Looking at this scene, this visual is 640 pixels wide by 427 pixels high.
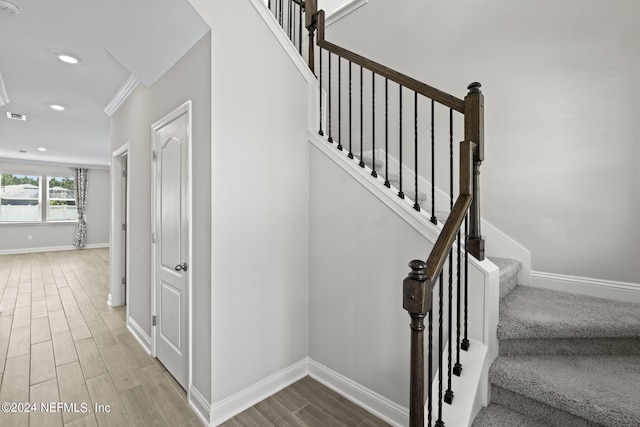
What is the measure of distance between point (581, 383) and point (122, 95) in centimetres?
469

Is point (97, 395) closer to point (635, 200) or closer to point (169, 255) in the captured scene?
point (169, 255)

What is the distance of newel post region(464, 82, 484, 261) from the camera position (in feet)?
5.20

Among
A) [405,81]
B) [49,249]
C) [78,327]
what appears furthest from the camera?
[49,249]

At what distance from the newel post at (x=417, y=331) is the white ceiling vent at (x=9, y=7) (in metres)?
3.09

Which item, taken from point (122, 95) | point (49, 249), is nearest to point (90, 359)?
point (122, 95)

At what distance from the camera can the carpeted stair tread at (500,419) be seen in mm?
1302

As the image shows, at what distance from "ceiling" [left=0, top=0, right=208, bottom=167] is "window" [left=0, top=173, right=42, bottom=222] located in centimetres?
509

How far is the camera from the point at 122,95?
3453 millimetres

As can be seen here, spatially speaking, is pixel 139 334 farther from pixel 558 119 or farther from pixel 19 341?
pixel 558 119

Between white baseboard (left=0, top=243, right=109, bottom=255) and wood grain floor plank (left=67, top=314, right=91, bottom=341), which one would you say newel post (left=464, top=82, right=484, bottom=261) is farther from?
white baseboard (left=0, top=243, right=109, bottom=255)

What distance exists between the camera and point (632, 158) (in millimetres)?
1927

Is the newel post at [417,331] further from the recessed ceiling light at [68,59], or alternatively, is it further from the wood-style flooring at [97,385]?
the recessed ceiling light at [68,59]

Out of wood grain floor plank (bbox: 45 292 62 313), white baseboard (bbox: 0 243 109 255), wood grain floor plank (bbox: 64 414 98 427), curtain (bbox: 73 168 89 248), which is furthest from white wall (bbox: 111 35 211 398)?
white baseboard (bbox: 0 243 109 255)

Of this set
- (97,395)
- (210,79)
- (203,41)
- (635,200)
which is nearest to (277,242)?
(210,79)
